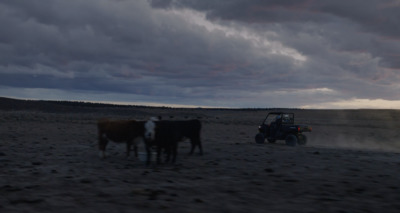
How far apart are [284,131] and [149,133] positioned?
1024cm

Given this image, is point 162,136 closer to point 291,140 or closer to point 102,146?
point 102,146

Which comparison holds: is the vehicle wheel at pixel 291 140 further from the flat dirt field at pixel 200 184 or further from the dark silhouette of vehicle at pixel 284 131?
the flat dirt field at pixel 200 184

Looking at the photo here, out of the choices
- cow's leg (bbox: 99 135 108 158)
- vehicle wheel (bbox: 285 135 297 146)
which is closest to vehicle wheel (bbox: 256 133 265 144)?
vehicle wheel (bbox: 285 135 297 146)

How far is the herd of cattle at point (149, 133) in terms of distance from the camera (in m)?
10.9

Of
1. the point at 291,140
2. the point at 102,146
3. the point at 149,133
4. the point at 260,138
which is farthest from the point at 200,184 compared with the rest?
the point at 260,138

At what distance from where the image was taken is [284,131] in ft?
61.6

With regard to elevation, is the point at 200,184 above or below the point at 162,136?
below

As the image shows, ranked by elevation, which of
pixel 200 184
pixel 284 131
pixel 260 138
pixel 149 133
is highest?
pixel 149 133

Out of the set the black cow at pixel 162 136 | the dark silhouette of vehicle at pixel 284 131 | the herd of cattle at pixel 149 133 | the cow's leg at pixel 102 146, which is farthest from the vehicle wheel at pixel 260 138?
the cow's leg at pixel 102 146

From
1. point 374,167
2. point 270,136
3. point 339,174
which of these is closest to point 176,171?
point 339,174

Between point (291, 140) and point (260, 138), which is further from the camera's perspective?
point (260, 138)

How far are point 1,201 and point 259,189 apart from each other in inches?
194

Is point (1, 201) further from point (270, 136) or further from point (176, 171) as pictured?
point (270, 136)

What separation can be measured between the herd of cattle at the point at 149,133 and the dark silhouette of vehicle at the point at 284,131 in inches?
262
